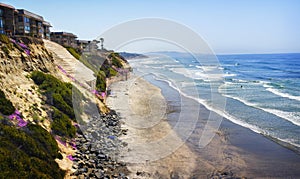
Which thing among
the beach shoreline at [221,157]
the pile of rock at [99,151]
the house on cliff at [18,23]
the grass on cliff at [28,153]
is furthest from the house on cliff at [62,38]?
the grass on cliff at [28,153]

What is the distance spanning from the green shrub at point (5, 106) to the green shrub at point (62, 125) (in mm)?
2421

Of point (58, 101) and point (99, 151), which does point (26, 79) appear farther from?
point (99, 151)

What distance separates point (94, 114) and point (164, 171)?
27.5ft

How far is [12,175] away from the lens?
841 cm

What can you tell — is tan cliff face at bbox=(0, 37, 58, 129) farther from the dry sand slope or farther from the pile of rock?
the dry sand slope

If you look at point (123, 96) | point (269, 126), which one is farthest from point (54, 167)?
point (123, 96)

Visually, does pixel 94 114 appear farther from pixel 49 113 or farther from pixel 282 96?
pixel 282 96

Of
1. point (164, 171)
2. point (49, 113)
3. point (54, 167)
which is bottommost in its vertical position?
point (164, 171)

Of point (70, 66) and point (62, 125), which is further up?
point (70, 66)

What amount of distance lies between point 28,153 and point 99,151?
407cm

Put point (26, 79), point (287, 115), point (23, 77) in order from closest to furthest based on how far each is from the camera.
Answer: point (23, 77)
point (26, 79)
point (287, 115)

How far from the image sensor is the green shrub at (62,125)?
1351 cm

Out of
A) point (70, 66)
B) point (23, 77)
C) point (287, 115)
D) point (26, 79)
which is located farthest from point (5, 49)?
point (287, 115)

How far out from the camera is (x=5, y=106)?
11.5m
